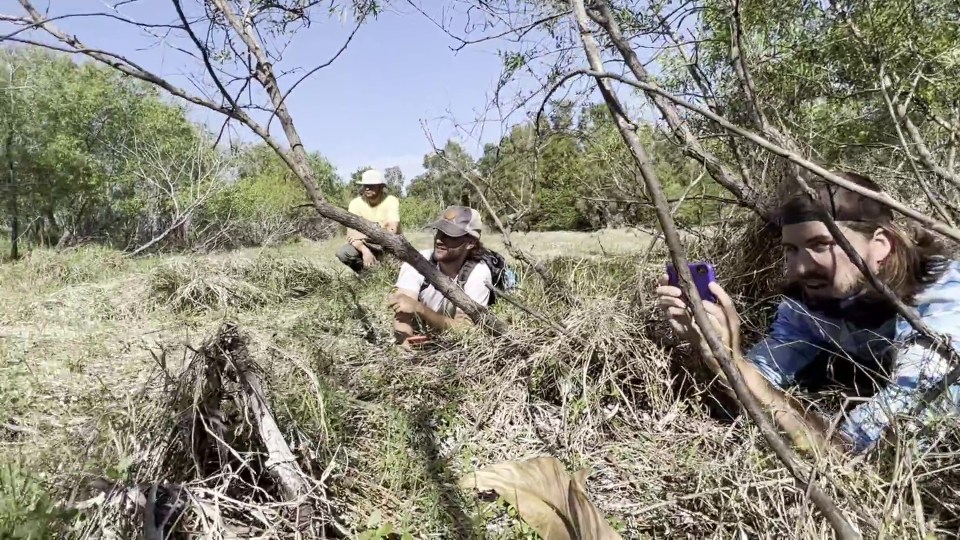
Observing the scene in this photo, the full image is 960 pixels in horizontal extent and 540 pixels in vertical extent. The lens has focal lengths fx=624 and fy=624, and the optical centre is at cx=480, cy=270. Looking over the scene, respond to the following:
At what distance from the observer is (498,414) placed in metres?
2.37

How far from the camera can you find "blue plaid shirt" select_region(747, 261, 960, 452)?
1.70 meters

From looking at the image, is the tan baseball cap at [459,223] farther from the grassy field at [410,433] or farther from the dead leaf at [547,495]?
the dead leaf at [547,495]

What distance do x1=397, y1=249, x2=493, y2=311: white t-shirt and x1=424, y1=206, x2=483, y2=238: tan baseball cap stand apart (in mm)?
205

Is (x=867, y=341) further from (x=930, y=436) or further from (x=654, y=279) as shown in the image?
(x=654, y=279)

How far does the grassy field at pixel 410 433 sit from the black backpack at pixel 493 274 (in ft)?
0.42

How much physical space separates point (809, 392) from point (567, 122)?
179cm

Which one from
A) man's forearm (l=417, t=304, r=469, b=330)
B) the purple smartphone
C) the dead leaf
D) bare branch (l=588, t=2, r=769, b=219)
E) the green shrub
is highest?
bare branch (l=588, t=2, r=769, b=219)

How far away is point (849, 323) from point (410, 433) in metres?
1.55

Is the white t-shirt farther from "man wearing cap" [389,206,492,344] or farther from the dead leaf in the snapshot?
the dead leaf

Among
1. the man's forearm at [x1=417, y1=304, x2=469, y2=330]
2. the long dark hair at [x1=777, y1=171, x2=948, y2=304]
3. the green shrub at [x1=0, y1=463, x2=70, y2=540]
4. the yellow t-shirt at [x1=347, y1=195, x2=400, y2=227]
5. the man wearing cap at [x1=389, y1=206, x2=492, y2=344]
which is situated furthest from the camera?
the yellow t-shirt at [x1=347, y1=195, x2=400, y2=227]

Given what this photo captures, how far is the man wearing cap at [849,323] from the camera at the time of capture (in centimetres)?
174

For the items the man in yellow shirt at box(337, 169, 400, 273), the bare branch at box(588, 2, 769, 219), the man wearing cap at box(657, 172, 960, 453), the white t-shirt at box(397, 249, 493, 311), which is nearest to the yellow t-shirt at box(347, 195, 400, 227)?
the man in yellow shirt at box(337, 169, 400, 273)

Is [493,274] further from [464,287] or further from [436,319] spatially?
[436,319]

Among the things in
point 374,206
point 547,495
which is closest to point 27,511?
point 547,495
